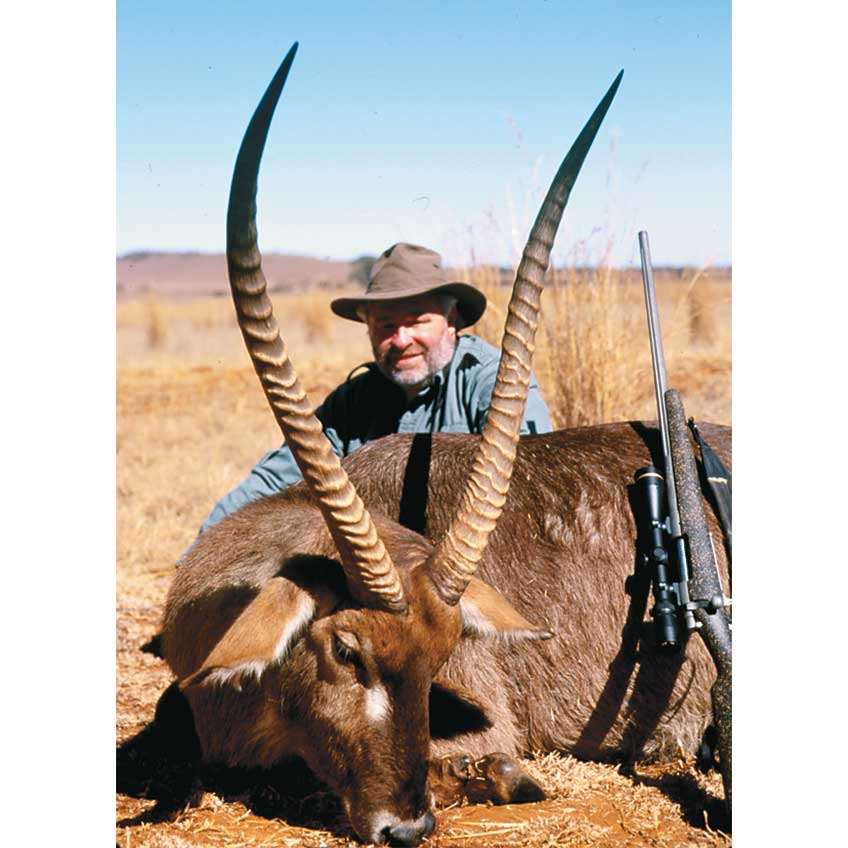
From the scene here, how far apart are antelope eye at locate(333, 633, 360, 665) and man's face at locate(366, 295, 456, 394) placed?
2.43 metres

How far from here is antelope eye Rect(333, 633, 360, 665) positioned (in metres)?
3.76

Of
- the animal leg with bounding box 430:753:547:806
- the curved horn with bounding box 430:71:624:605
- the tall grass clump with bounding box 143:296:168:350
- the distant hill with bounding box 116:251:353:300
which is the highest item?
the distant hill with bounding box 116:251:353:300

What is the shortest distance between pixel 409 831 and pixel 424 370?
2739mm

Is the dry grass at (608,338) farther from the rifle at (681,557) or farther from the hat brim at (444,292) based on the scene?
the rifle at (681,557)

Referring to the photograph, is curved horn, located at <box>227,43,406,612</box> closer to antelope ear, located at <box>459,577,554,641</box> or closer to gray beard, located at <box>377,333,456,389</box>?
antelope ear, located at <box>459,577,554,641</box>

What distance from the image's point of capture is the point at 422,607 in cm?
→ 383

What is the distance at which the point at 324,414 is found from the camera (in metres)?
6.00

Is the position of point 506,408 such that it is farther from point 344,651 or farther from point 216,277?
point 216,277

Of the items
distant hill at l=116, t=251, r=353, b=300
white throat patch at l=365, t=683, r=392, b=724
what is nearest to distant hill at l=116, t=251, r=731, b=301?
distant hill at l=116, t=251, r=353, b=300

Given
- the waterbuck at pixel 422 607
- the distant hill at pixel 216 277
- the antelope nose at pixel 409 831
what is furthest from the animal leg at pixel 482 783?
the distant hill at pixel 216 277

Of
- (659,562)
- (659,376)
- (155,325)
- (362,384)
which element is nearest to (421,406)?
(362,384)

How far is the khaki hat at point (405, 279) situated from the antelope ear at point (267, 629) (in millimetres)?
2366

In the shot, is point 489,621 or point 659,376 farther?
point 659,376
